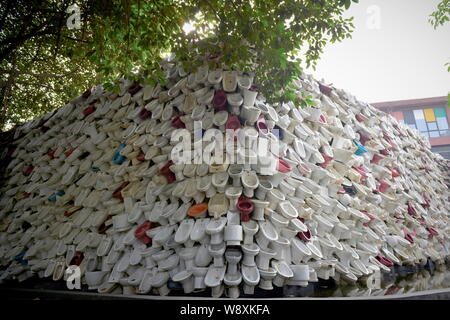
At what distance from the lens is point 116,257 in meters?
3.00

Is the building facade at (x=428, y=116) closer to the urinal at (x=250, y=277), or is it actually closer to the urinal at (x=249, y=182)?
the urinal at (x=249, y=182)

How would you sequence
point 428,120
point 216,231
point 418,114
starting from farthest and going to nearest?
point 418,114 < point 428,120 < point 216,231

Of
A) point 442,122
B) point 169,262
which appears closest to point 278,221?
point 169,262

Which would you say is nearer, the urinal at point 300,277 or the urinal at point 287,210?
the urinal at point 300,277

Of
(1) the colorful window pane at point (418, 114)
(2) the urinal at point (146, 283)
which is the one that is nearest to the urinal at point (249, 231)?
(2) the urinal at point (146, 283)

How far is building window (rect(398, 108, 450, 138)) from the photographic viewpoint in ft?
51.8

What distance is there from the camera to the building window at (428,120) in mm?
15789

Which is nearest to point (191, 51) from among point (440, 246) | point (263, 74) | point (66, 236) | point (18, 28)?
point (263, 74)

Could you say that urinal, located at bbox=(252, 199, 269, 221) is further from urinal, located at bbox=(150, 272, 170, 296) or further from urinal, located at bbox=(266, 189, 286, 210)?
urinal, located at bbox=(150, 272, 170, 296)

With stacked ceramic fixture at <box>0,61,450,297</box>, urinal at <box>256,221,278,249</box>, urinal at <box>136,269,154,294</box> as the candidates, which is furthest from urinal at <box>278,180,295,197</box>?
urinal at <box>136,269,154,294</box>

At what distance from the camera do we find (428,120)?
15.9m

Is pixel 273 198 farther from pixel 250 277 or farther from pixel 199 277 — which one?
pixel 199 277

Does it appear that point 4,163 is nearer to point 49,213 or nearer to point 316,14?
point 49,213

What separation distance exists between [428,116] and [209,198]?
17568 millimetres
